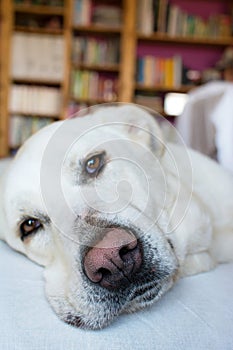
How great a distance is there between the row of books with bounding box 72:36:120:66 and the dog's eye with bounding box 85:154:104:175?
3743 mm

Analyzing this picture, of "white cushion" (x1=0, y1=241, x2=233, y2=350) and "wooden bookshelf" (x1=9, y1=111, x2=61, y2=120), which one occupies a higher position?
"white cushion" (x1=0, y1=241, x2=233, y2=350)

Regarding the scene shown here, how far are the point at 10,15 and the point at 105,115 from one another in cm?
370

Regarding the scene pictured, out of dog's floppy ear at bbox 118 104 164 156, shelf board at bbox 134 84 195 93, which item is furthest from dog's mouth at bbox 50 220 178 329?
shelf board at bbox 134 84 195 93

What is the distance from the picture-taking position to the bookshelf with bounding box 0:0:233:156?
4.47 m

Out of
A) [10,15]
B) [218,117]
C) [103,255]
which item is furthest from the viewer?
[10,15]

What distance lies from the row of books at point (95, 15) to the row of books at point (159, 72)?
514 millimetres

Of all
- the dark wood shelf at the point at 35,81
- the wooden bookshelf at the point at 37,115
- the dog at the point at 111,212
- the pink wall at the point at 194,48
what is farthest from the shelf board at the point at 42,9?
the dog at the point at 111,212

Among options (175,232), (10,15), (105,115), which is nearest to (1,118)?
(10,15)

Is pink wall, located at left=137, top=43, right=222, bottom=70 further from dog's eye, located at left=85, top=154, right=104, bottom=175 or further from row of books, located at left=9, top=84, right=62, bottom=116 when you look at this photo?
dog's eye, located at left=85, top=154, right=104, bottom=175

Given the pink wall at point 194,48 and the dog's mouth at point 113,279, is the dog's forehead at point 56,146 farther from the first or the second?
the pink wall at point 194,48

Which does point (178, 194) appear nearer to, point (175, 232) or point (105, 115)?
point (175, 232)

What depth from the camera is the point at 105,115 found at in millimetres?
1204

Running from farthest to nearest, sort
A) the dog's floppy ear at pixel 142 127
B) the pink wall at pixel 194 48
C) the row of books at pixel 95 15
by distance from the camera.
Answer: the pink wall at pixel 194 48 → the row of books at pixel 95 15 → the dog's floppy ear at pixel 142 127

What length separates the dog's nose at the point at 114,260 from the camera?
0.68m
